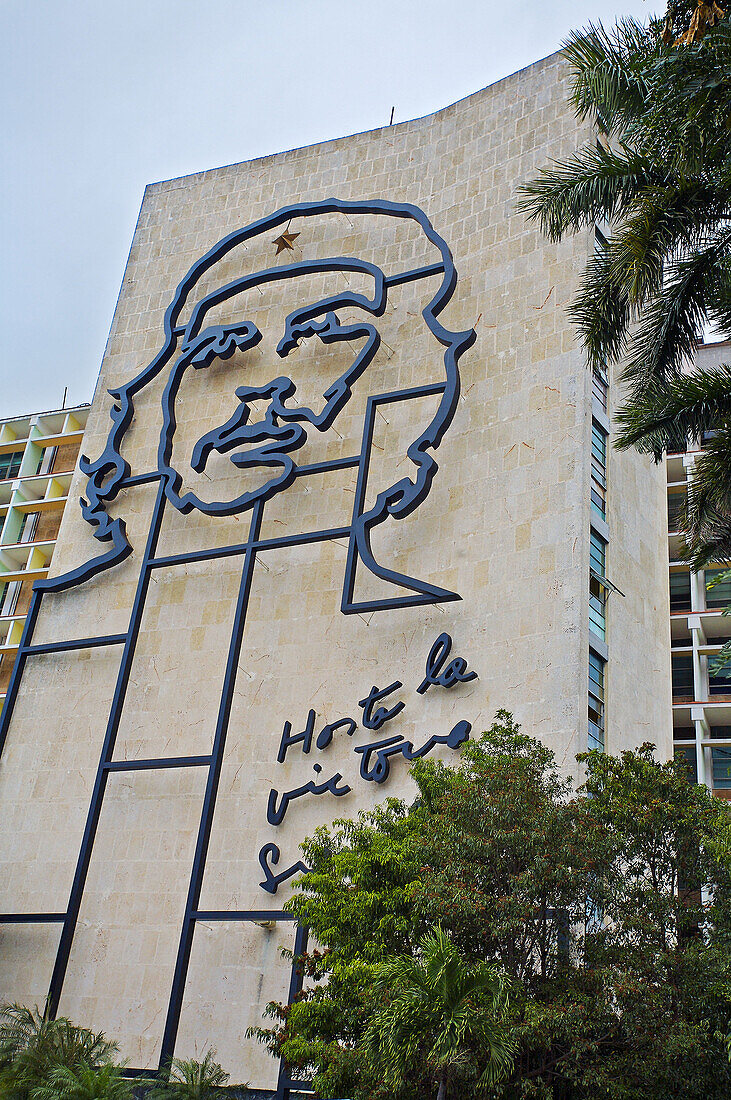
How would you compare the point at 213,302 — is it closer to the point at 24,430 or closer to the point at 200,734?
the point at 200,734

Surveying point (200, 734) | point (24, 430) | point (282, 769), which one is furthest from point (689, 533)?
point (24, 430)

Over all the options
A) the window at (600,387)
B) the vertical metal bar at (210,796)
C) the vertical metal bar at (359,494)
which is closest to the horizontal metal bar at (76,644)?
the vertical metal bar at (210,796)

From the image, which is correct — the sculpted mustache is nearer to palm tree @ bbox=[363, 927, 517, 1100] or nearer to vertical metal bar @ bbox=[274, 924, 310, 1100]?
vertical metal bar @ bbox=[274, 924, 310, 1100]

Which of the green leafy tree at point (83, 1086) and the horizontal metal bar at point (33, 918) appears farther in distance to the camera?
the horizontal metal bar at point (33, 918)

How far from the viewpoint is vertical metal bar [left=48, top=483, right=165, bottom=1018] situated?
25.2 m

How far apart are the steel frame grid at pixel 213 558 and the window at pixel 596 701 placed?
342cm

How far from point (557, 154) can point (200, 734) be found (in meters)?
17.4

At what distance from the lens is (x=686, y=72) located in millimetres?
17750

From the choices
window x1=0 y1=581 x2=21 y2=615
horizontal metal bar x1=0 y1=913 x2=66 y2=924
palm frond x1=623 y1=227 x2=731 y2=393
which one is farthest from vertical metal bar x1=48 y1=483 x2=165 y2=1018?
window x1=0 y1=581 x2=21 y2=615

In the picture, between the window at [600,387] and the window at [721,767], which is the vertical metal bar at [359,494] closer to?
the window at [600,387]

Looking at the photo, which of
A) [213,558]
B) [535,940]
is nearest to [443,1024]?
[535,940]

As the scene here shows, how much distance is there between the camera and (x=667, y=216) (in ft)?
58.7

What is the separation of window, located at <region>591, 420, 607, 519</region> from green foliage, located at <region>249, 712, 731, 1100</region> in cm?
997

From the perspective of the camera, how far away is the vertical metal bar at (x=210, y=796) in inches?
910
